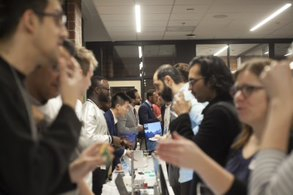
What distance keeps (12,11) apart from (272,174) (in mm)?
853

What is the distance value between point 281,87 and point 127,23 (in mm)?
7717

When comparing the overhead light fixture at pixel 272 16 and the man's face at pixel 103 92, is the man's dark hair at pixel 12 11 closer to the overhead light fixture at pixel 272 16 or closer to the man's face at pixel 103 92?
the man's face at pixel 103 92

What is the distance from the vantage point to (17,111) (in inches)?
38.7

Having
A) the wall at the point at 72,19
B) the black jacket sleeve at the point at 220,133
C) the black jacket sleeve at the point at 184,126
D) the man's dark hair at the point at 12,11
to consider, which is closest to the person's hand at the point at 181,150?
the man's dark hair at the point at 12,11

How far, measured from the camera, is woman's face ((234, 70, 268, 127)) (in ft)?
4.40

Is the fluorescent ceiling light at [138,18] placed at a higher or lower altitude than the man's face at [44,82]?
higher

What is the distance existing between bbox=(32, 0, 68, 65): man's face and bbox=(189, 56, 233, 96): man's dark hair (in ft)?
4.40

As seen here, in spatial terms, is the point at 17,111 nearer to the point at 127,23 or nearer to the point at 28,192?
the point at 28,192

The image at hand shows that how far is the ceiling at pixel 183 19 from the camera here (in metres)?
7.09

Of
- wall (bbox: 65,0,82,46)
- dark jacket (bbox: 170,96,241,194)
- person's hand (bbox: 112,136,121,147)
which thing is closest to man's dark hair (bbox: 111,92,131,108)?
wall (bbox: 65,0,82,46)

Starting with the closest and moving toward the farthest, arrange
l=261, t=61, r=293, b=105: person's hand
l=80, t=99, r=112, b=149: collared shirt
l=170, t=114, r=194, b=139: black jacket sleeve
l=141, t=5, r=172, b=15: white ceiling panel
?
l=261, t=61, r=293, b=105: person's hand
l=170, t=114, r=194, b=139: black jacket sleeve
l=80, t=99, r=112, b=149: collared shirt
l=141, t=5, r=172, b=15: white ceiling panel

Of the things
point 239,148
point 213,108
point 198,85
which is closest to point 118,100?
point 198,85

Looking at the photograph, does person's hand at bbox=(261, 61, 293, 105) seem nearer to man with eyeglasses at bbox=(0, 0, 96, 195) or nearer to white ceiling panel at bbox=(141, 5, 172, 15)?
man with eyeglasses at bbox=(0, 0, 96, 195)

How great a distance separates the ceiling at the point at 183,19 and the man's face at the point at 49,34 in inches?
229
